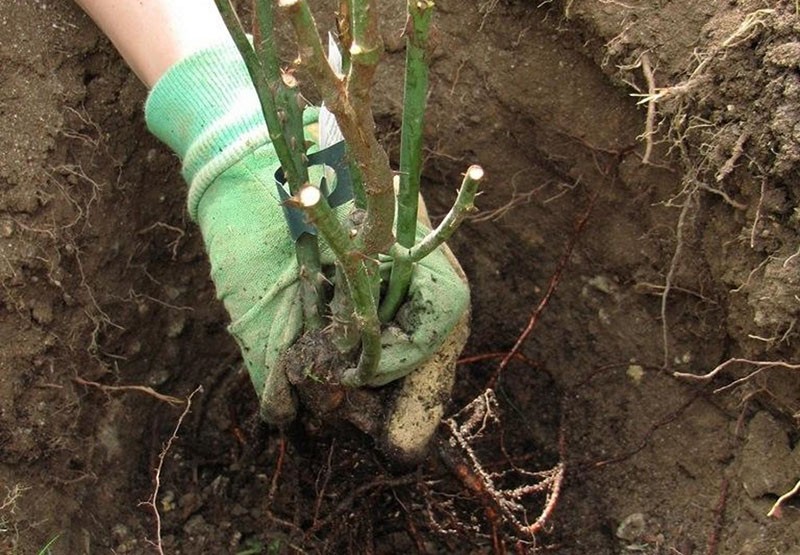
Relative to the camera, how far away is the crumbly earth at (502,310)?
1.22 metres

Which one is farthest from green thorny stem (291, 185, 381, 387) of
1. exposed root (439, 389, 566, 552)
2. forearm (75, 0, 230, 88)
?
forearm (75, 0, 230, 88)

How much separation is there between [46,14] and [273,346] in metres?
0.69

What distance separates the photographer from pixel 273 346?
1.13m

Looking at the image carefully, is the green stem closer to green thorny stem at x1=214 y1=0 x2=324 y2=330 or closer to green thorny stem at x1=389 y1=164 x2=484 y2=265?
green thorny stem at x1=389 y1=164 x2=484 y2=265

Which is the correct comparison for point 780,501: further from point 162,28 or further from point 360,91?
point 162,28

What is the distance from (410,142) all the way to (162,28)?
1.73 feet

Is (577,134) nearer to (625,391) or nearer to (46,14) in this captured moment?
(625,391)

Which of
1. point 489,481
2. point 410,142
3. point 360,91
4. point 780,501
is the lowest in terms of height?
point 780,501

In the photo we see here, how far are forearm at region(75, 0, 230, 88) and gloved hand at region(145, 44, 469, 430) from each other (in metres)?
0.04

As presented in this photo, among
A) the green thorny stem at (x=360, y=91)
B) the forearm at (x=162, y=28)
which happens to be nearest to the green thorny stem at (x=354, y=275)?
the green thorny stem at (x=360, y=91)

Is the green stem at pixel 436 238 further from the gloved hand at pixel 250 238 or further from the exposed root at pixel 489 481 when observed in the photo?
the exposed root at pixel 489 481

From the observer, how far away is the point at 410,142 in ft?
3.01

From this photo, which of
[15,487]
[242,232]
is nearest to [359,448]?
[242,232]

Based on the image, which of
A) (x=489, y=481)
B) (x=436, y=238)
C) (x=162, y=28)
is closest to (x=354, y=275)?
(x=436, y=238)
